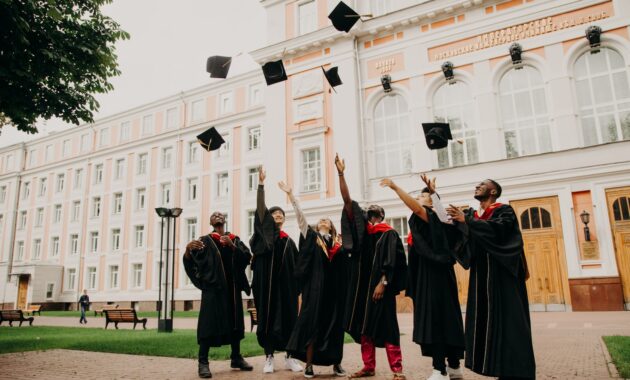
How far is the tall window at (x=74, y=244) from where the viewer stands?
40.3 metres

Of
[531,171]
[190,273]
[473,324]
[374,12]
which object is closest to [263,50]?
[374,12]

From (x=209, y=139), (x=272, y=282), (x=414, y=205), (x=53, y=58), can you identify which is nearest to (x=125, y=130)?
(x=53, y=58)

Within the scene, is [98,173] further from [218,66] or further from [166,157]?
[218,66]

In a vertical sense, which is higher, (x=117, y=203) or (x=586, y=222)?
(x=117, y=203)

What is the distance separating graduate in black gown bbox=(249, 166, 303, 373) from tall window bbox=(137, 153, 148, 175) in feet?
114

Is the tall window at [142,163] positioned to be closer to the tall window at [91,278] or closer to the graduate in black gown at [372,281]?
the tall window at [91,278]

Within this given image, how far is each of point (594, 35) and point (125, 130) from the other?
35.8m

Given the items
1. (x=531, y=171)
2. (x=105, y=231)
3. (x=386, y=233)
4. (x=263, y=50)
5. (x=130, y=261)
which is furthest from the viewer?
(x=105, y=231)

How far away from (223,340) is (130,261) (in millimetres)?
33050

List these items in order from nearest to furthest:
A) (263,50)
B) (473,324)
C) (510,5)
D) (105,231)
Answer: (473,324) → (510,5) → (263,50) → (105,231)

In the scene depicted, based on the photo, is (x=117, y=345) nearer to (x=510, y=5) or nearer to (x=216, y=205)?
(x=510, y=5)

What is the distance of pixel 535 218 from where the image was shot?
1706 cm

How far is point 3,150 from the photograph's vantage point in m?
49.0

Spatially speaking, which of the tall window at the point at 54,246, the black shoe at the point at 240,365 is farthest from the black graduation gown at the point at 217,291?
the tall window at the point at 54,246
